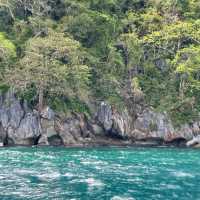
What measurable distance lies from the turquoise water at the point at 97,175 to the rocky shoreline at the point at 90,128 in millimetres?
6220

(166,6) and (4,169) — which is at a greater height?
(166,6)

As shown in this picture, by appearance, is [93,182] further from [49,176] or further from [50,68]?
[50,68]

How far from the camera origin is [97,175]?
27.3 m

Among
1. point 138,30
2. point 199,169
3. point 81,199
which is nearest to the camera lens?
point 81,199

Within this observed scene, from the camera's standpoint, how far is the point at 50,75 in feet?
159

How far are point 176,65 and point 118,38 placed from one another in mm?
9071

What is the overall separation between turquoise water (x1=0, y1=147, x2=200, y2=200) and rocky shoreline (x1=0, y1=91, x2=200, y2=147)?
6220mm

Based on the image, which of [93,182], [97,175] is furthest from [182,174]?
[93,182]

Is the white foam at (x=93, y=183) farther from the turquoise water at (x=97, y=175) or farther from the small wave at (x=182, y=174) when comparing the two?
the small wave at (x=182, y=174)

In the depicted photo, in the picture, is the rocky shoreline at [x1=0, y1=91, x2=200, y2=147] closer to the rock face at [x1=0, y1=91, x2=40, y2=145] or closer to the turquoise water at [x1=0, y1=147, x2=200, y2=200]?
the rock face at [x1=0, y1=91, x2=40, y2=145]

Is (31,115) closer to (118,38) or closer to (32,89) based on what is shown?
(32,89)

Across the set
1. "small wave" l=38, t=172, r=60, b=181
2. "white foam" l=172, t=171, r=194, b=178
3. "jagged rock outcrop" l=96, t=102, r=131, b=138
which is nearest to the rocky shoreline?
"jagged rock outcrop" l=96, t=102, r=131, b=138

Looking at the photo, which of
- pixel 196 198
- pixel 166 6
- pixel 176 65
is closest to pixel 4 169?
pixel 196 198

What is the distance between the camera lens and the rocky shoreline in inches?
1873
